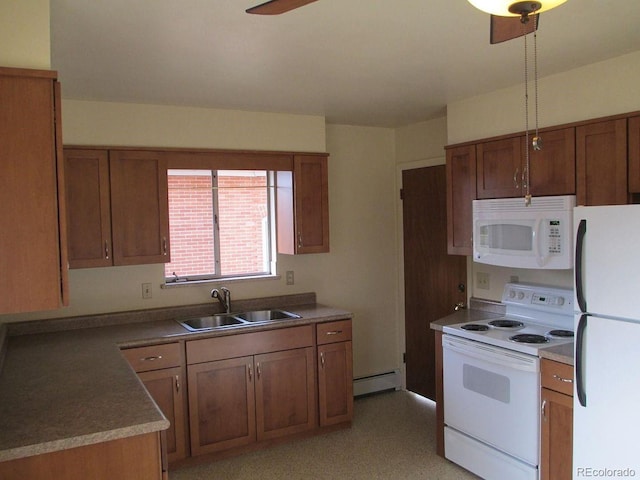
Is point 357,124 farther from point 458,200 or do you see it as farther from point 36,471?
point 36,471

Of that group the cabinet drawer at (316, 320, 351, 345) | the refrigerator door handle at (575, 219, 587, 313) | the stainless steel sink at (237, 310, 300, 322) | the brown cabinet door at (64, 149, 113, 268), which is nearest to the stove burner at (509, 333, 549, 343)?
the refrigerator door handle at (575, 219, 587, 313)

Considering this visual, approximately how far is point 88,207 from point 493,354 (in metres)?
2.67

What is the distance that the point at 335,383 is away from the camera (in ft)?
12.8

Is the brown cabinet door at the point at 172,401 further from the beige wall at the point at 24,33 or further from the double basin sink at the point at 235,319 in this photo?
the beige wall at the point at 24,33

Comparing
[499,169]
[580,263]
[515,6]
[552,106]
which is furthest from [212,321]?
[515,6]

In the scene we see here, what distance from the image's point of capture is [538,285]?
337 centimetres

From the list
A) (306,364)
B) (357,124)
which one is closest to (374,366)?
(306,364)

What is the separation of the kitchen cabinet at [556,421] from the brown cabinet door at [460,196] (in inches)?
43.5

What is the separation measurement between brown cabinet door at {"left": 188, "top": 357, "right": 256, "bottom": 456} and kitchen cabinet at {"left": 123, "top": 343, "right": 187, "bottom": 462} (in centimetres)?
7

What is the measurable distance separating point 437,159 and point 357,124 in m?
0.77

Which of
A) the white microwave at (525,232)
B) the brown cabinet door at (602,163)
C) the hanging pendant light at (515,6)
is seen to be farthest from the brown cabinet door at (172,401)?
the hanging pendant light at (515,6)

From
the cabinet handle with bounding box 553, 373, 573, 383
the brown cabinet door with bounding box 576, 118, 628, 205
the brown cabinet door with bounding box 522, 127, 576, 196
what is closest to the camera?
the cabinet handle with bounding box 553, 373, 573, 383

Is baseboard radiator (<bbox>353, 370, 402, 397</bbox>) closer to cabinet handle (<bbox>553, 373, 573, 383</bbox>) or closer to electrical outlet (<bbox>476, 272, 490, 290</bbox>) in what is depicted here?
electrical outlet (<bbox>476, 272, 490, 290</bbox>)

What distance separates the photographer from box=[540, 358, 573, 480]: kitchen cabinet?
8.57 ft
